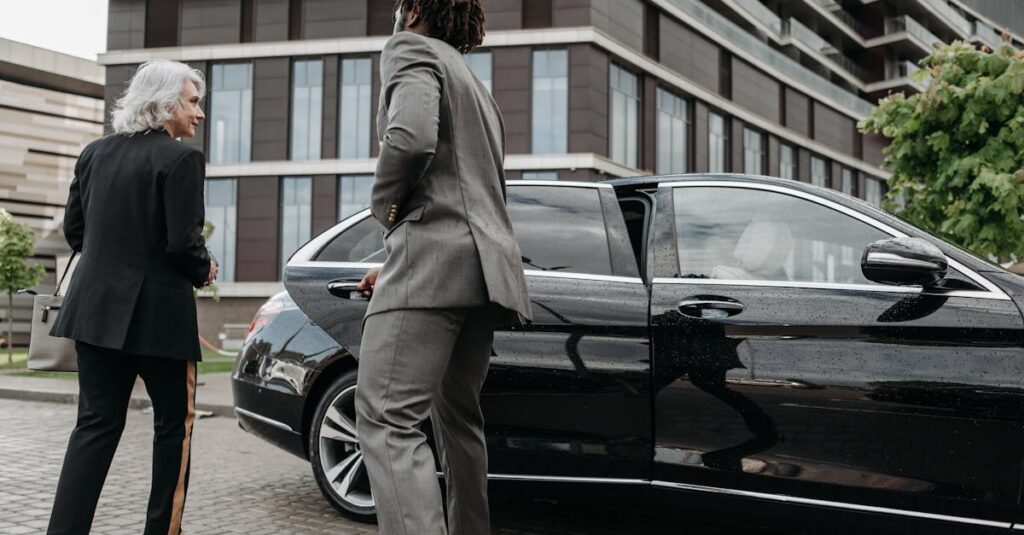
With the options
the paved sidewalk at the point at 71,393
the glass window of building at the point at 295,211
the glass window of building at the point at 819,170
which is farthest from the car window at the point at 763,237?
the glass window of building at the point at 819,170

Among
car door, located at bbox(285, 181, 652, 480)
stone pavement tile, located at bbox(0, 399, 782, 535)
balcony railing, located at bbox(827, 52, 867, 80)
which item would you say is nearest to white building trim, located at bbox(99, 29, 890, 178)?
balcony railing, located at bbox(827, 52, 867, 80)

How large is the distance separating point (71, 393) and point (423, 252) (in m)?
9.83

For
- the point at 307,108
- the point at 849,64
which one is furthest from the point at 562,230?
the point at 849,64

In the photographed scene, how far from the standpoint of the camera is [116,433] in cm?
306

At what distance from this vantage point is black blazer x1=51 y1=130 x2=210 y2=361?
9.90 ft

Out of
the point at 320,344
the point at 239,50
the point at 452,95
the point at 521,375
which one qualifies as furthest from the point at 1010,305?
the point at 239,50

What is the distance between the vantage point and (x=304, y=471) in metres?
5.90

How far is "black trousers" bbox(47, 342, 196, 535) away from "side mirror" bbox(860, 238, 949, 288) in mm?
2403

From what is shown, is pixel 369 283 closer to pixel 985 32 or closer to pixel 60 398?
pixel 60 398

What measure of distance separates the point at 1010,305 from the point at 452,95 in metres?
2.08

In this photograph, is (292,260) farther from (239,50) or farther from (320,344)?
(239,50)

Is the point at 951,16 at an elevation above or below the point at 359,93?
above

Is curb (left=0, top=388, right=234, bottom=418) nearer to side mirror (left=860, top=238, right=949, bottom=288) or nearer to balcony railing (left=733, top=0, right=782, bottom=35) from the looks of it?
side mirror (left=860, top=238, right=949, bottom=288)

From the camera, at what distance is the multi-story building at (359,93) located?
1144 inches
